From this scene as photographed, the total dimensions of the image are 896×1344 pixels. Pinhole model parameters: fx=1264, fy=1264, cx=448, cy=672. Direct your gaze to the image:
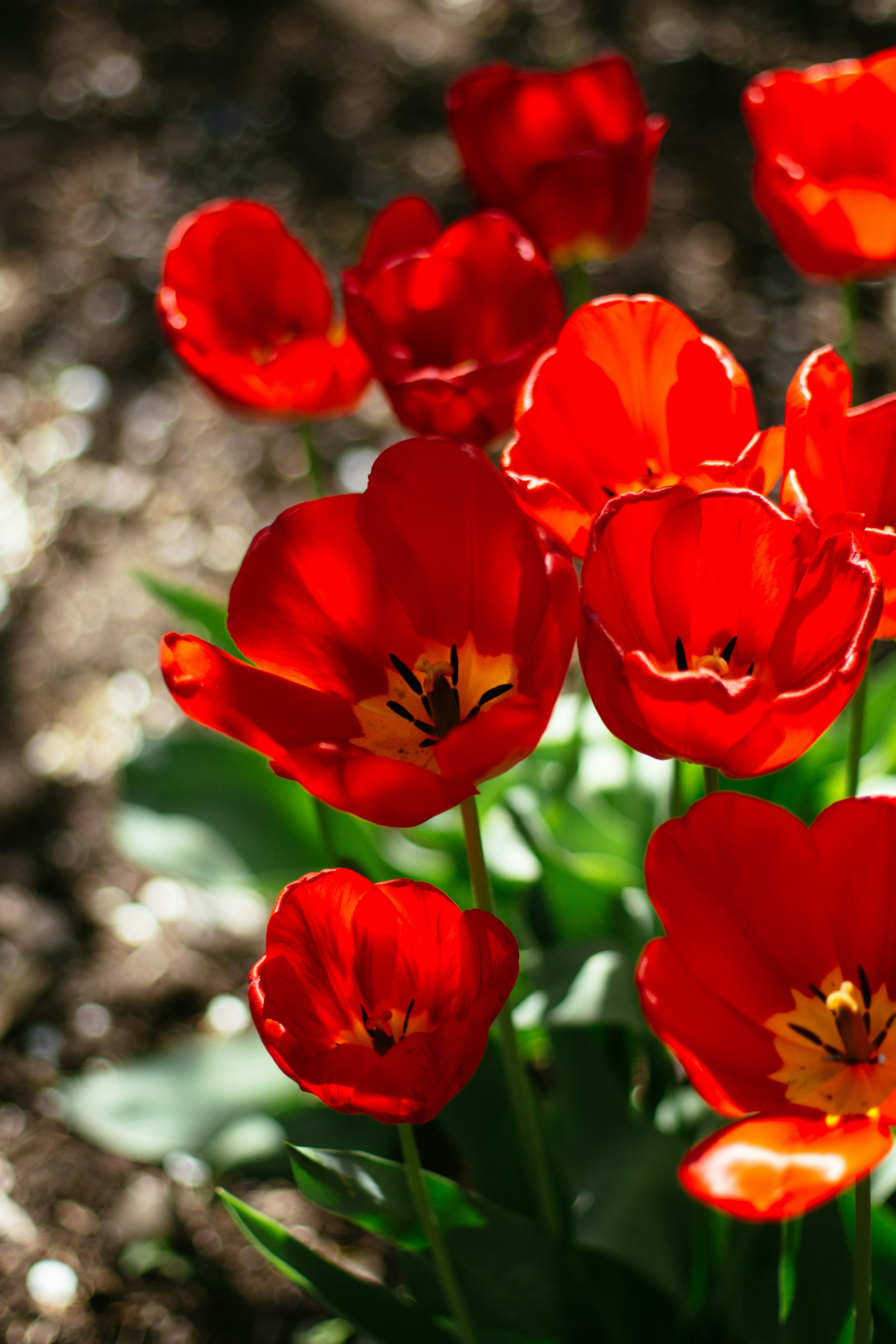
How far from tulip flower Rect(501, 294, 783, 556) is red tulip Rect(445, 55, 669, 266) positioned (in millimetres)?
312

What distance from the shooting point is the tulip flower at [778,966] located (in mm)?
524

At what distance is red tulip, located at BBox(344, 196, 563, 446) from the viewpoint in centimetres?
76

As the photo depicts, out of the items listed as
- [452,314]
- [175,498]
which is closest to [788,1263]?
[452,314]

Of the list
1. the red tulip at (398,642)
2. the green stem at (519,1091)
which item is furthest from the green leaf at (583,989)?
the red tulip at (398,642)

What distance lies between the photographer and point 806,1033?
600 millimetres

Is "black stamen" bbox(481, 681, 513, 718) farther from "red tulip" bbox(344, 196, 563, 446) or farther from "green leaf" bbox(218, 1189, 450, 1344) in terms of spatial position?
"green leaf" bbox(218, 1189, 450, 1344)

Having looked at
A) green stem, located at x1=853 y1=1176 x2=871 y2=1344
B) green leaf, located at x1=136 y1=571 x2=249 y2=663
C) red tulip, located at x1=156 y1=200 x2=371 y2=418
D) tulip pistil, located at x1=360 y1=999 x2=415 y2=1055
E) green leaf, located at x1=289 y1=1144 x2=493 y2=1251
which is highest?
red tulip, located at x1=156 y1=200 x2=371 y2=418

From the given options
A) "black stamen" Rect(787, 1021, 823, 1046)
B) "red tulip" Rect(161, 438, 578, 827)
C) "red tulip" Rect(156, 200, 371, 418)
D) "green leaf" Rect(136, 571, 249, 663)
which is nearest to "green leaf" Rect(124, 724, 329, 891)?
"green leaf" Rect(136, 571, 249, 663)

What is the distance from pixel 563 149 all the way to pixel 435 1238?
2.57 feet

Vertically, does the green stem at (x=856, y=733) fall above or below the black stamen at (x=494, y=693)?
below

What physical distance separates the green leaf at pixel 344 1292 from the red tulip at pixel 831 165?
0.72 m

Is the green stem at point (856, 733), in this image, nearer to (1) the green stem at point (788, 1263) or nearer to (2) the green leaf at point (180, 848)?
(1) the green stem at point (788, 1263)

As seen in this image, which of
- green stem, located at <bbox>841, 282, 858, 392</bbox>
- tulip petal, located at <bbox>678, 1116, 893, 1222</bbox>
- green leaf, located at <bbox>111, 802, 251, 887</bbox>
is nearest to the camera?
tulip petal, located at <bbox>678, 1116, 893, 1222</bbox>

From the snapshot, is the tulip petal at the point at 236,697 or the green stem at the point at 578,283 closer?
the tulip petal at the point at 236,697
